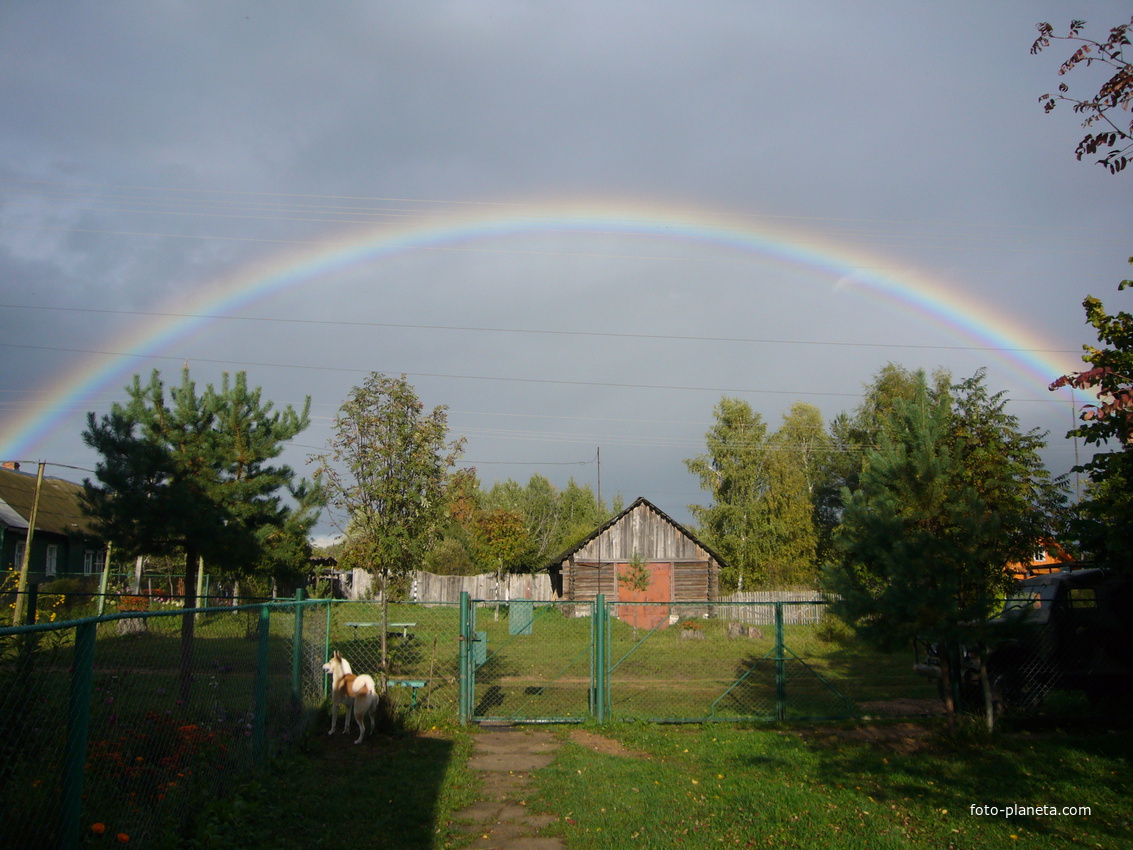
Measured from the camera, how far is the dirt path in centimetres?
629

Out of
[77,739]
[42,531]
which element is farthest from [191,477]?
[42,531]

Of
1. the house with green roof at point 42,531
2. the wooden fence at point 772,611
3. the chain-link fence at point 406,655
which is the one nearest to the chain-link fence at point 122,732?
the chain-link fence at point 406,655

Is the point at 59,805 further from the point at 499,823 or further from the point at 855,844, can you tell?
the point at 855,844

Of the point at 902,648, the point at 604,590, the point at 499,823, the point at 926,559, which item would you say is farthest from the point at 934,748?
the point at 604,590

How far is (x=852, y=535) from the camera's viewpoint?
10312 millimetres

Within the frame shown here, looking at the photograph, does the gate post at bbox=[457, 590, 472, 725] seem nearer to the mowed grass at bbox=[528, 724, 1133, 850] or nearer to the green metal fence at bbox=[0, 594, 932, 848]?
the green metal fence at bbox=[0, 594, 932, 848]

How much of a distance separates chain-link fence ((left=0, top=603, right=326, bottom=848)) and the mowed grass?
111 inches

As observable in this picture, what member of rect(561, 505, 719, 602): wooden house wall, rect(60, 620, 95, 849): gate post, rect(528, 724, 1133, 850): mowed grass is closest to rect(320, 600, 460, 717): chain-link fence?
rect(528, 724, 1133, 850): mowed grass

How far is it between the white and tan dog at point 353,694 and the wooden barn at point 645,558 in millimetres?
22275

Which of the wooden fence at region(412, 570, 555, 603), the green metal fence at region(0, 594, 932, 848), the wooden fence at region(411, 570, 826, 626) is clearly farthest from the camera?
the wooden fence at region(412, 570, 555, 603)

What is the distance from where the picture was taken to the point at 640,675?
54.2 feet

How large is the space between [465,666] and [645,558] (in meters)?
21.8

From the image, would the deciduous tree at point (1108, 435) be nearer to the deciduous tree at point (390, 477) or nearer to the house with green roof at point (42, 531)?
the deciduous tree at point (390, 477)

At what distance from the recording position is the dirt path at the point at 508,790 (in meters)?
6.29
